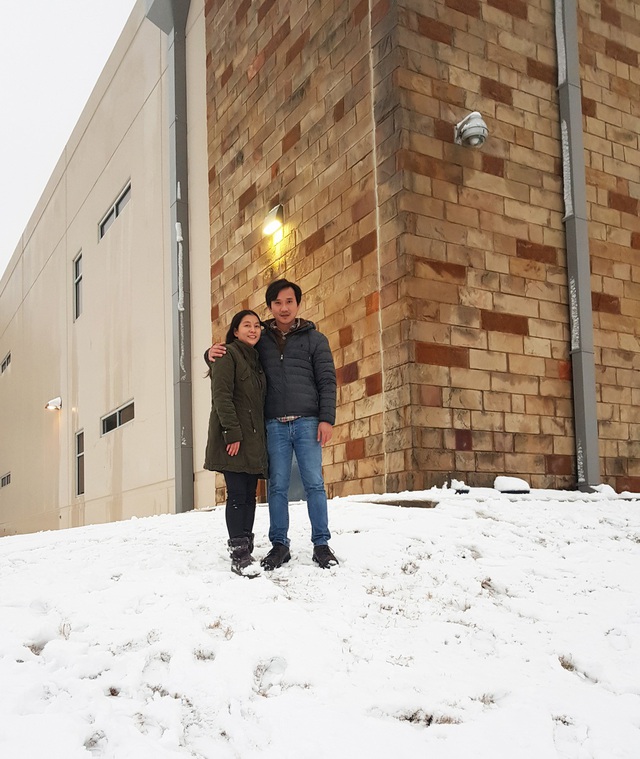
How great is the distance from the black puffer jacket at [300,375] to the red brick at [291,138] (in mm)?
4849

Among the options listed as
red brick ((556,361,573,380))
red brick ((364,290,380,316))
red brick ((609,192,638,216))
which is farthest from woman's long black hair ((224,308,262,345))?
red brick ((609,192,638,216))

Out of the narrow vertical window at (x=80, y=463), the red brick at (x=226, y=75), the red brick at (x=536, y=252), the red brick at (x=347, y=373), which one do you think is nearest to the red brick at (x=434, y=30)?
the red brick at (x=536, y=252)

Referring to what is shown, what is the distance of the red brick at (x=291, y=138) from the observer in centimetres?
905

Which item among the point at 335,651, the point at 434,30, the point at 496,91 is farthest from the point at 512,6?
the point at 335,651

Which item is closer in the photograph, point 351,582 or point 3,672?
point 3,672

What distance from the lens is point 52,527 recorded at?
18578 millimetres

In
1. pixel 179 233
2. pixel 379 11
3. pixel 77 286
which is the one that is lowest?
pixel 179 233

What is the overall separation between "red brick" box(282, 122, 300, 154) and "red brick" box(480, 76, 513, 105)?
2217mm

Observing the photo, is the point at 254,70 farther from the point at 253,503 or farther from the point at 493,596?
the point at 493,596

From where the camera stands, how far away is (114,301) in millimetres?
14859

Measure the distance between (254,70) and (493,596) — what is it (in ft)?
26.4

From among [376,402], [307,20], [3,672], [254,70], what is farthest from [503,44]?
[3,672]

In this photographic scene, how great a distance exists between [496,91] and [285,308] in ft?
15.1

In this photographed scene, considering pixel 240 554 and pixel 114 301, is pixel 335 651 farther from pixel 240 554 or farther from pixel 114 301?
pixel 114 301
